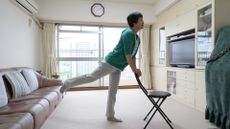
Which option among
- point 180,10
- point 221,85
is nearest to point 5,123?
point 221,85

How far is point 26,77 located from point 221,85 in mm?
2954

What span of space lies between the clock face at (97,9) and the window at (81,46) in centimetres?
73

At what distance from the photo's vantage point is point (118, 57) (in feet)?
8.11

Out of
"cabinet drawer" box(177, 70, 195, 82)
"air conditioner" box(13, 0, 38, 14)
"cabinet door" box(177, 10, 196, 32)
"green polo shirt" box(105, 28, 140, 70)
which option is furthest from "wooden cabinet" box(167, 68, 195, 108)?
"air conditioner" box(13, 0, 38, 14)

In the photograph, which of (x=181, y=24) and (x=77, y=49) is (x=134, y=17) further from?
(x=77, y=49)

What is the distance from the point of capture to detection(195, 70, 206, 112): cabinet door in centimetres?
300

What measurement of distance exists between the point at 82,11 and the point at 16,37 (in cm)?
196

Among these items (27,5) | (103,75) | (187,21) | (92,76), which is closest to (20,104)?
(92,76)

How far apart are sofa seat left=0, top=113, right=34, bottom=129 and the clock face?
12.0ft

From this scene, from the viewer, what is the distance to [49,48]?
17.0 ft

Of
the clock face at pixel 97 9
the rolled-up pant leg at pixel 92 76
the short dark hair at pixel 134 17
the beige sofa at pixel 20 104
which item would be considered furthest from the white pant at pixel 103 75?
the clock face at pixel 97 9

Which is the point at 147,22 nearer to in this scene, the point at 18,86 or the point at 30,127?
the point at 18,86

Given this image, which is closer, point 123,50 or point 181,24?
point 123,50

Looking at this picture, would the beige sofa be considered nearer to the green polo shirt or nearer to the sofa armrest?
the sofa armrest
